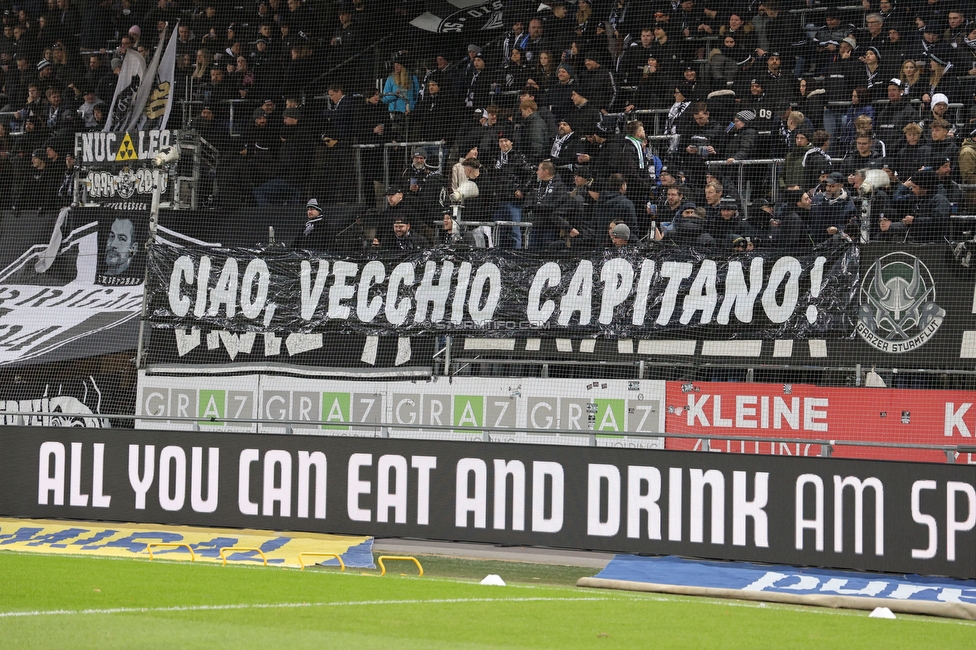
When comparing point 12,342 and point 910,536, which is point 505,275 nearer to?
point 910,536

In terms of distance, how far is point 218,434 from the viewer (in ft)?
36.5

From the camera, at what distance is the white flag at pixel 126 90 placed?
17234 mm

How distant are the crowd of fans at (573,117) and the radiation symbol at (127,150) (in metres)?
1.15

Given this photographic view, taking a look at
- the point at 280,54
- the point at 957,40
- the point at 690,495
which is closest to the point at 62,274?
the point at 280,54

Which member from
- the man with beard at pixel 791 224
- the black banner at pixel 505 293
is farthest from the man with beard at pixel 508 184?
the man with beard at pixel 791 224

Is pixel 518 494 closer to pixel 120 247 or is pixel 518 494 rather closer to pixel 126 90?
pixel 120 247

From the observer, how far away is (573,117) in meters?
14.8

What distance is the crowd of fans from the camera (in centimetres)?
1315

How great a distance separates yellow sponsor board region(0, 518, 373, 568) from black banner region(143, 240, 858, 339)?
3297 millimetres

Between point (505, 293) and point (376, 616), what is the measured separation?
639 cm

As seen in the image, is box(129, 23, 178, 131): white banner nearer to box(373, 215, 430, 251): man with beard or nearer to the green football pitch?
box(373, 215, 430, 251): man with beard

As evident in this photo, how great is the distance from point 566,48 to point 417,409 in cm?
556

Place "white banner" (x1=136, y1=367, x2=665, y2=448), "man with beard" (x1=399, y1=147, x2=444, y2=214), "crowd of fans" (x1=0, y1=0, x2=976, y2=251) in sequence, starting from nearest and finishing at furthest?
1. "white banner" (x1=136, y1=367, x2=665, y2=448)
2. "crowd of fans" (x1=0, y1=0, x2=976, y2=251)
3. "man with beard" (x1=399, y1=147, x2=444, y2=214)

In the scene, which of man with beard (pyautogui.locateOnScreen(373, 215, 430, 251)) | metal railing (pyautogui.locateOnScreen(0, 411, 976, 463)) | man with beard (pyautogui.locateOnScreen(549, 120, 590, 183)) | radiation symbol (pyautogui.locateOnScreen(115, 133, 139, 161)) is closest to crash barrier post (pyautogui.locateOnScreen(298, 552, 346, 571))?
metal railing (pyautogui.locateOnScreen(0, 411, 976, 463))
